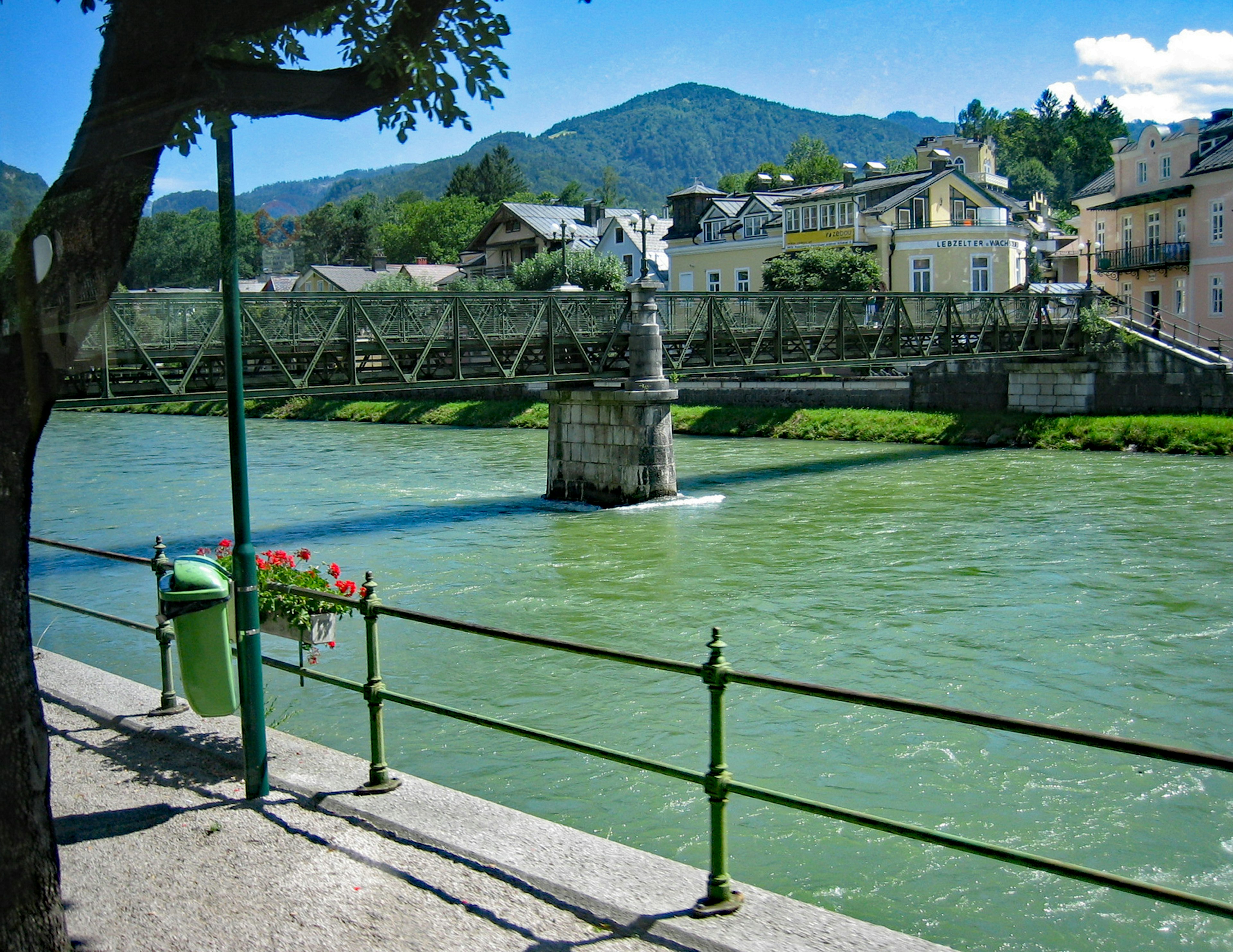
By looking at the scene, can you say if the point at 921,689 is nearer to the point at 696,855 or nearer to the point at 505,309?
the point at 696,855

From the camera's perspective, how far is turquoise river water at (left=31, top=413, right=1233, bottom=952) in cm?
771

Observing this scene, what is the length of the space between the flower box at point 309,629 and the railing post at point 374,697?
2210 mm

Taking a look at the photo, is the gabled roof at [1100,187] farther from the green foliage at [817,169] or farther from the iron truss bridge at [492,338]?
the green foliage at [817,169]

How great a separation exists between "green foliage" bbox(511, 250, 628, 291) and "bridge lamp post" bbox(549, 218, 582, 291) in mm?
252

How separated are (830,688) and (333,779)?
3048 millimetres

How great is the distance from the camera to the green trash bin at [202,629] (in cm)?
603

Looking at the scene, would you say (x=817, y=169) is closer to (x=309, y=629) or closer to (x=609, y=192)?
(x=609, y=192)

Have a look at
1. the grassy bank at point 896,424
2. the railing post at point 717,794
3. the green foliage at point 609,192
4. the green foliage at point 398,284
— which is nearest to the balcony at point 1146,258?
the grassy bank at point 896,424

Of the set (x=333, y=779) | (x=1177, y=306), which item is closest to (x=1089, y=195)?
(x=1177, y=306)

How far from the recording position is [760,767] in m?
9.38

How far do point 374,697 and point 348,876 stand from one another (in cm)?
100

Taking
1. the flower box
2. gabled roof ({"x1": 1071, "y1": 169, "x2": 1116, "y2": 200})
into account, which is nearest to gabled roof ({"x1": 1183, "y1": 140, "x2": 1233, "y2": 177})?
gabled roof ({"x1": 1071, "y1": 169, "x2": 1116, "y2": 200})

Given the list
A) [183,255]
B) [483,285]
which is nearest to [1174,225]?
[483,285]

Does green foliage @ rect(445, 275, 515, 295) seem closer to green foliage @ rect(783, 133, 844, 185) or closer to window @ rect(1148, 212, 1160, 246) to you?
window @ rect(1148, 212, 1160, 246)
